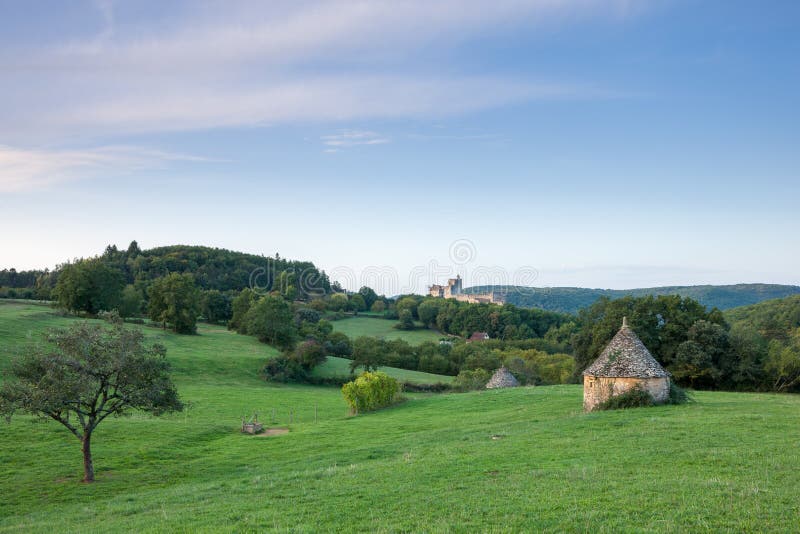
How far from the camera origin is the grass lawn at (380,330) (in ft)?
363

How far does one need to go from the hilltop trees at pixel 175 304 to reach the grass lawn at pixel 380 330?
33239mm

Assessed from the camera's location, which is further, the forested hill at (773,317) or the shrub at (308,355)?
the forested hill at (773,317)

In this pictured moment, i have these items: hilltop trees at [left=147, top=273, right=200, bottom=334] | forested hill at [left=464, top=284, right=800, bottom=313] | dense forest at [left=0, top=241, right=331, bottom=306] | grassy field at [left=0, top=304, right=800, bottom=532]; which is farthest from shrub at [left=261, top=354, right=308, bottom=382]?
forested hill at [left=464, top=284, right=800, bottom=313]

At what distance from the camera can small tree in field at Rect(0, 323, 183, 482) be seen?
21.0 meters

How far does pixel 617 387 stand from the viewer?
2761 cm

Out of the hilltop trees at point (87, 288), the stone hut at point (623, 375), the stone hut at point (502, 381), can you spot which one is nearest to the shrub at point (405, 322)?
the hilltop trees at point (87, 288)

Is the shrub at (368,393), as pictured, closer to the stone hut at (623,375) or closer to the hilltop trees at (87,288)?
the stone hut at (623,375)

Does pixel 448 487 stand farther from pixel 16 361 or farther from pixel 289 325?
pixel 289 325

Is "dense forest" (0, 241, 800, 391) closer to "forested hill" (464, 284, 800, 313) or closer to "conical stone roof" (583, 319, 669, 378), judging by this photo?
"forested hill" (464, 284, 800, 313)

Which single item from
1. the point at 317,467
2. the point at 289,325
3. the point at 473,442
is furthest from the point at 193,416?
the point at 289,325

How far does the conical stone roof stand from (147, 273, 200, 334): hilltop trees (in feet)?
209

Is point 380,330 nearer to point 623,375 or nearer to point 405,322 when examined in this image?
point 405,322

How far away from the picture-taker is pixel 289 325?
8038 cm

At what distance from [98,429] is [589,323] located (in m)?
42.3
